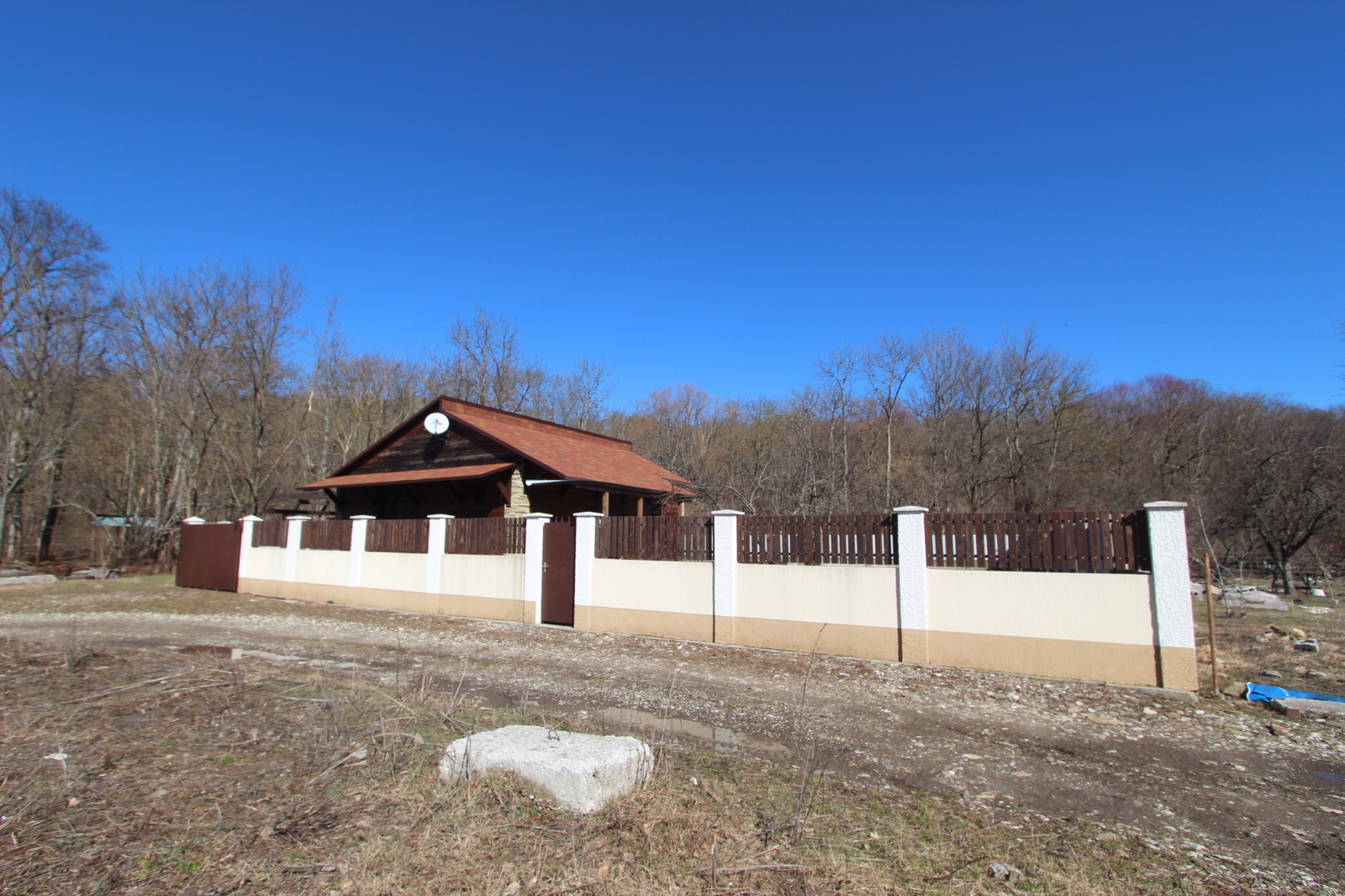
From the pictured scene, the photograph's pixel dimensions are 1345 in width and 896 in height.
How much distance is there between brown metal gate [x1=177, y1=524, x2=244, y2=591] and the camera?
17.9 metres

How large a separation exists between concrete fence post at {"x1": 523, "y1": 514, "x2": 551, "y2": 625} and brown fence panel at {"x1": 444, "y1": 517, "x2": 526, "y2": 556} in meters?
0.30

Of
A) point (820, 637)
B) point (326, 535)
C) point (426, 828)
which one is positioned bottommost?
point (426, 828)

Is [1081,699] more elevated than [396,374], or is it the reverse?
[396,374]

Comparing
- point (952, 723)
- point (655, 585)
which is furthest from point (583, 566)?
point (952, 723)

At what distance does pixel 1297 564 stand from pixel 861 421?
15555mm

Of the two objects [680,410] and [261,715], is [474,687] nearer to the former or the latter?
[261,715]

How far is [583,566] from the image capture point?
11.9m

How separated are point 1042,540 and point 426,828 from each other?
7521 millimetres

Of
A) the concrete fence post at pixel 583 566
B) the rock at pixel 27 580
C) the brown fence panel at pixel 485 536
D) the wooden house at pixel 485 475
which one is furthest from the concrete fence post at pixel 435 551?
the rock at pixel 27 580

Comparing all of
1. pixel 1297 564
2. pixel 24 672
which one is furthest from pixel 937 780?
pixel 1297 564

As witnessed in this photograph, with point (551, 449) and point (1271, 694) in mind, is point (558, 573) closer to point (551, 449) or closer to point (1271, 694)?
point (551, 449)

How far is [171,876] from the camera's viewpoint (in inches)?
118

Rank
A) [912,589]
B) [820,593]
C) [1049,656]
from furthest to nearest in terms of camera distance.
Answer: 1. [820,593]
2. [912,589]
3. [1049,656]

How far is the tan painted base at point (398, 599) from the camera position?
A: 12.8m
